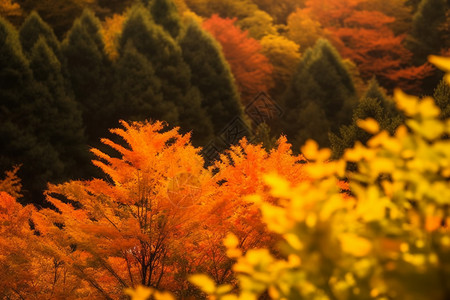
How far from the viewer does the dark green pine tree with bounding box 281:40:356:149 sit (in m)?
27.3

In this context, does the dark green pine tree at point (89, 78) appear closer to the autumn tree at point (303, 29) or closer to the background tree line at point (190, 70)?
the background tree line at point (190, 70)

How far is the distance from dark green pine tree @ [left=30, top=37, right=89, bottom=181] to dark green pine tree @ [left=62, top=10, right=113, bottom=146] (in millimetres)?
1340

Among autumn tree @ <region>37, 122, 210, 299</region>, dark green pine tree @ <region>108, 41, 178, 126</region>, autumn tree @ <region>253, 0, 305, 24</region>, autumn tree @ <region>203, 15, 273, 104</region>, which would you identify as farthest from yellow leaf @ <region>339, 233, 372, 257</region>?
autumn tree @ <region>253, 0, 305, 24</region>

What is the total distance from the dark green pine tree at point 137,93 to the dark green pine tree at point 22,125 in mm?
3517

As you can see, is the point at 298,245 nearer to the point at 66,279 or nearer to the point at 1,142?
the point at 66,279

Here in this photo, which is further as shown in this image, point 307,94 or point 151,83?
point 307,94

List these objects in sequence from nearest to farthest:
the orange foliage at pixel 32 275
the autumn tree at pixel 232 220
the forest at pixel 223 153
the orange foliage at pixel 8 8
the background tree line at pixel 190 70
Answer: the forest at pixel 223 153 < the autumn tree at pixel 232 220 < the orange foliage at pixel 32 275 < the background tree line at pixel 190 70 < the orange foliage at pixel 8 8

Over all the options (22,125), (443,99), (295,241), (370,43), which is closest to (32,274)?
(295,241)

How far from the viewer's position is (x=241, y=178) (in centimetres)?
948

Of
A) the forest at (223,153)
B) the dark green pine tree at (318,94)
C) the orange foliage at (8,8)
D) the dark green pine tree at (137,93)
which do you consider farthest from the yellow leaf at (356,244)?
the orange foliage at (8,8)

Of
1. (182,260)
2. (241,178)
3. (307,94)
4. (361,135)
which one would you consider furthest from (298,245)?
(307,94)

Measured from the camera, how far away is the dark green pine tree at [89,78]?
73.9 ft

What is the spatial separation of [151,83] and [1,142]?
265 inches

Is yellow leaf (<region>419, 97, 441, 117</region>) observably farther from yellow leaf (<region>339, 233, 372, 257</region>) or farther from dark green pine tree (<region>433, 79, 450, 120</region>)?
dark green pine tree (<region>433, 79, 450, 120</region>)
